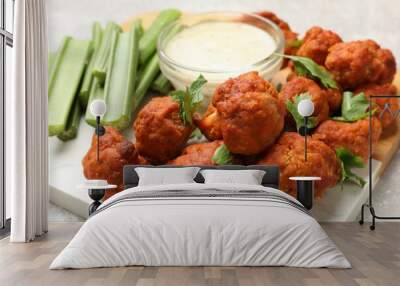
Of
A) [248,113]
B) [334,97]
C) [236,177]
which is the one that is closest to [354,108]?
[334,97]

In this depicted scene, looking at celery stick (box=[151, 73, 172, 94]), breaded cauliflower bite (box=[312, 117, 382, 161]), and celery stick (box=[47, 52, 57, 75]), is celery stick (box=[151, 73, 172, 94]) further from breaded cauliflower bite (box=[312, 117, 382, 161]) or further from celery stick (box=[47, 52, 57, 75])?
breaded cauliflower bite (box=[312, 117, 382, 161])

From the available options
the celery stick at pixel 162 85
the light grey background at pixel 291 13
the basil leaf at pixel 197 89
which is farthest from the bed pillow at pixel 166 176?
the light grey background at pixel 291 13

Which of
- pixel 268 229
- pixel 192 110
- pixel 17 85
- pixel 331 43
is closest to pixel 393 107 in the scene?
pixel 331 43

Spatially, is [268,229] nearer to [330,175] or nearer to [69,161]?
[330,175]

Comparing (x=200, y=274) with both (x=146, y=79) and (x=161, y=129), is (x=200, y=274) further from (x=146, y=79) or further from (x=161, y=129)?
(x=146, y=79)

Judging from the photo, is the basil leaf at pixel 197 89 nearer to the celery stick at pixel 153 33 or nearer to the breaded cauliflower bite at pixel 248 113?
the breaded cauliflower bite at pixel 248 113

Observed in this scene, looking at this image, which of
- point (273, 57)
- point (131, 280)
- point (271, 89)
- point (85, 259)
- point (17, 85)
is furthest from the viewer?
point (273, 57)
